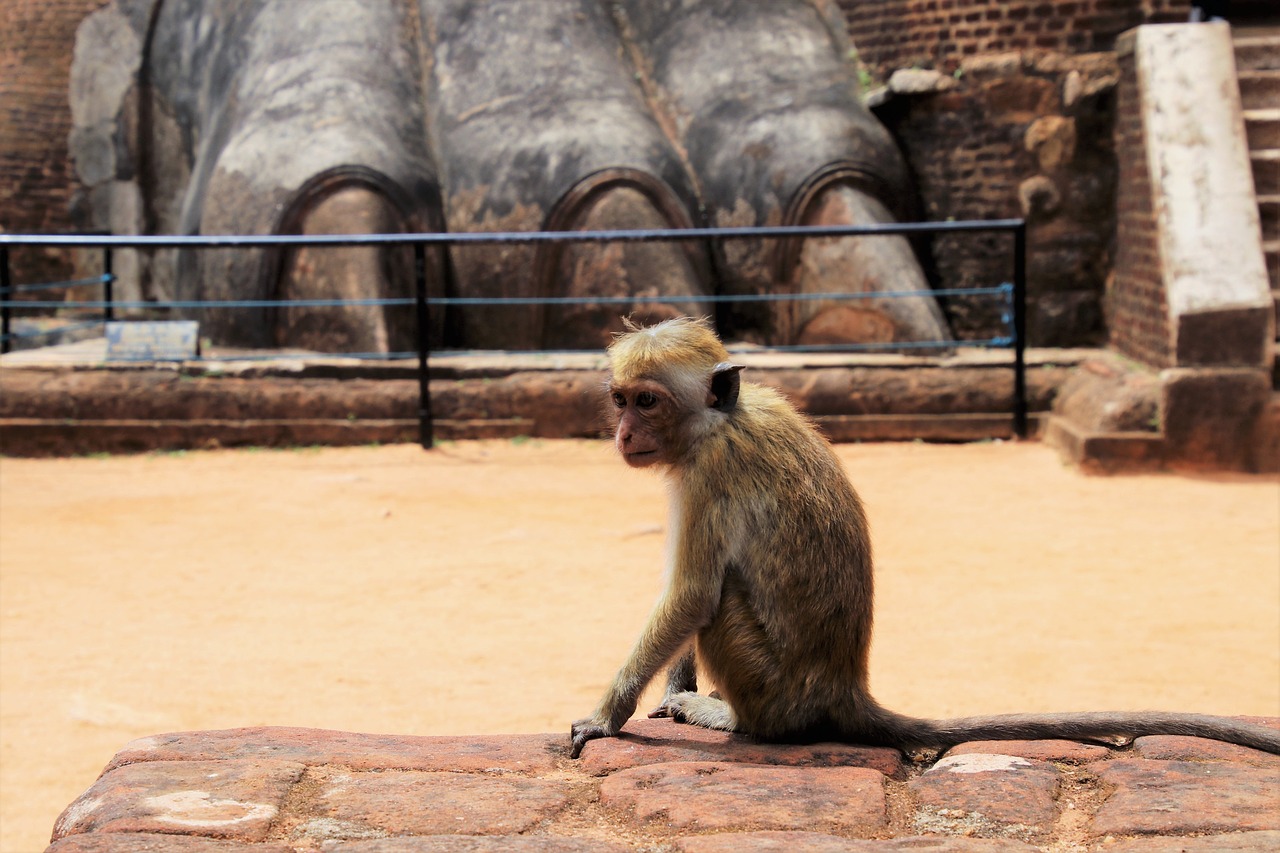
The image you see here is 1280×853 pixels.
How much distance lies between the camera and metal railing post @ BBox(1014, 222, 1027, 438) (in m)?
8.12

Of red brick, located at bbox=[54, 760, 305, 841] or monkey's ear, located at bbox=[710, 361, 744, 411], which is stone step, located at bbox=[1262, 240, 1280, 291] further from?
red brick, located at bbox=[54, 760, 305, 841]

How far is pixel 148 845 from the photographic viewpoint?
6.92ft

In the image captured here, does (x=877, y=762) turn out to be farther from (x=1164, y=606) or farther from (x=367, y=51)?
(x=367, y=51)

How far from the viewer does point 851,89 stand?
10.3 metres

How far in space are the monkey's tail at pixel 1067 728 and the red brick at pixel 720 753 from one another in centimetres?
6

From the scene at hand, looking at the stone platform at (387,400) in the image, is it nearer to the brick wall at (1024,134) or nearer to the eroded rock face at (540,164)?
the eroded rock face at (540,164)

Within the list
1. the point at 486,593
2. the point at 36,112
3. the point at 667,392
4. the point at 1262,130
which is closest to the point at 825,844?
the point at 667,392

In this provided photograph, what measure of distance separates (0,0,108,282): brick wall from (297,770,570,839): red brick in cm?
1377

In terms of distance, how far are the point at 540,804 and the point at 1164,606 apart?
11.4 ft

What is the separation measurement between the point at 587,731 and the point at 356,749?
1.51 ft

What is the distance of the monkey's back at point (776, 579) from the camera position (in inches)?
108

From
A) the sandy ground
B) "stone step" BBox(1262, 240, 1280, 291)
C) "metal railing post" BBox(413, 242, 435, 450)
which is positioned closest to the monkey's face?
the sandy ground

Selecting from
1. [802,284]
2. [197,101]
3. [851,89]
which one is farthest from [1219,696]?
[197,101]

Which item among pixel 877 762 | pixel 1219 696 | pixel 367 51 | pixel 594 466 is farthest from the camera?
pixel 367 51
